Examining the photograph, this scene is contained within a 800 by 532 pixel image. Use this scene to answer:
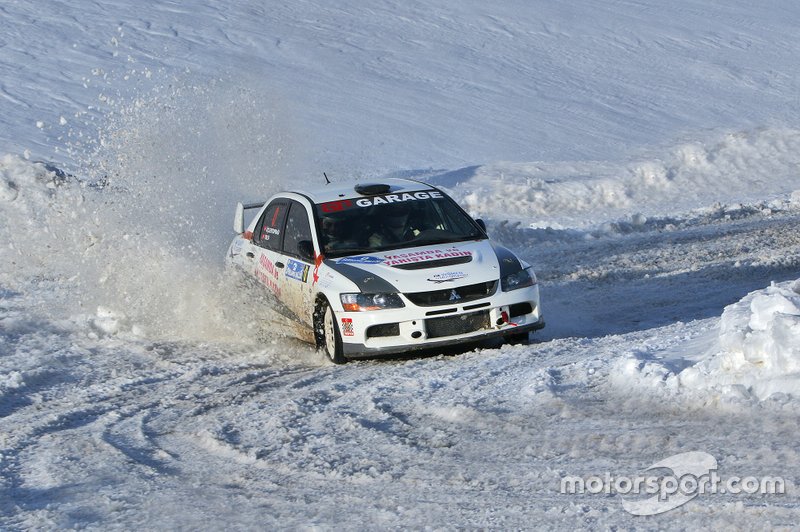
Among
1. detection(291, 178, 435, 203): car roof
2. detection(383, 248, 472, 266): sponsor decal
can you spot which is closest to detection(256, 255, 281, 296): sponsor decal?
detection(291, 178, 435, 203): car roof

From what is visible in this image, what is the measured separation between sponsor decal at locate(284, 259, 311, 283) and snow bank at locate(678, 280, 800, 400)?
386cm

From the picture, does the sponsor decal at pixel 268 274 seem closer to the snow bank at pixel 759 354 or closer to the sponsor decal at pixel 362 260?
the sponsor decal at pixel 362 260

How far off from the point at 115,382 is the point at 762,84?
25.4m

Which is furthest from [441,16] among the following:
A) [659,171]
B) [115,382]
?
[115,382]

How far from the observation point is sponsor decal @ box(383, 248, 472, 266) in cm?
889

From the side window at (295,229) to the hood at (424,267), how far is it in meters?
0.62

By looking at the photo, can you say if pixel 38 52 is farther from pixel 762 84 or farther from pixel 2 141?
pixel 762 84

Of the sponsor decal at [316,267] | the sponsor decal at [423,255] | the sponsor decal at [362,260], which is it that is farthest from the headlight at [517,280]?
the sponsor decal at [316,267]

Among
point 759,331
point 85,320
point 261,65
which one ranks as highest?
point 261,65

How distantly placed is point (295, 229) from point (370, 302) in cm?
165

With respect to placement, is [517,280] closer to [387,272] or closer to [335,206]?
[387,272]

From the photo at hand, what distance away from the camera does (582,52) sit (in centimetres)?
3102

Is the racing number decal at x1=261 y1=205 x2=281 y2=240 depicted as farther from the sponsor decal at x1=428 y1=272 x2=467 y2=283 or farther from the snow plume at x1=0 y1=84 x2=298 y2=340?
the sponsor decal at x1=428 y1=272 x2=467 y2=283

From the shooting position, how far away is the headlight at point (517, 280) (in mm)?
8750
